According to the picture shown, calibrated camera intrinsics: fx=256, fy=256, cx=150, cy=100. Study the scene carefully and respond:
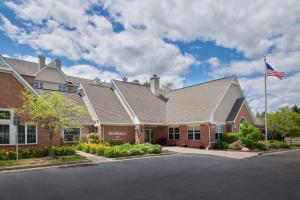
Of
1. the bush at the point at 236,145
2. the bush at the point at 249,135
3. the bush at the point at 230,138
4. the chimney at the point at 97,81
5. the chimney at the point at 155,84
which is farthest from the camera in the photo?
the chimney at the point at 97,81

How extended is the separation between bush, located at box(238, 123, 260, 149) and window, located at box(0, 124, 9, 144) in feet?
68.1

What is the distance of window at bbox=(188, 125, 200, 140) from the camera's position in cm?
2842

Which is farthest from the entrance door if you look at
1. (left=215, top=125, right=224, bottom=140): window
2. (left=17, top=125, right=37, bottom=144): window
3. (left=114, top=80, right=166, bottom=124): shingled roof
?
(left=17, top=125, right=37, bottom=144): window

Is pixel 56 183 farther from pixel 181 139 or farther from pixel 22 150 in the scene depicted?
pixel 181 139

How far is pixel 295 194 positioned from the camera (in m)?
8.73

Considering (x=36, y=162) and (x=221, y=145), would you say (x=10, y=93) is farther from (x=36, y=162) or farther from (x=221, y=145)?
(x=221, y=145)

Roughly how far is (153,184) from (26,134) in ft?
44.0

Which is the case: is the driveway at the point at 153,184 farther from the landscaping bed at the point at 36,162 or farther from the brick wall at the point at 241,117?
the brick wall at the point at 241,117

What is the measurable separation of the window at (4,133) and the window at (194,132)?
1835 centimetres

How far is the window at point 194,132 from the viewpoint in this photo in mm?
28422

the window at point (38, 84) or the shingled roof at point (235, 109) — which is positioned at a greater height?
the window at point (38, 84)

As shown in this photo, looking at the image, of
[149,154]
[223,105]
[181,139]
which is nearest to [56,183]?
[149,154]

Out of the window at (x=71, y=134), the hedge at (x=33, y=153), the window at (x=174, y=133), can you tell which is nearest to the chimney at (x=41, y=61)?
the window at (x=71, y=134)

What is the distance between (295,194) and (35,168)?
1302 cm
